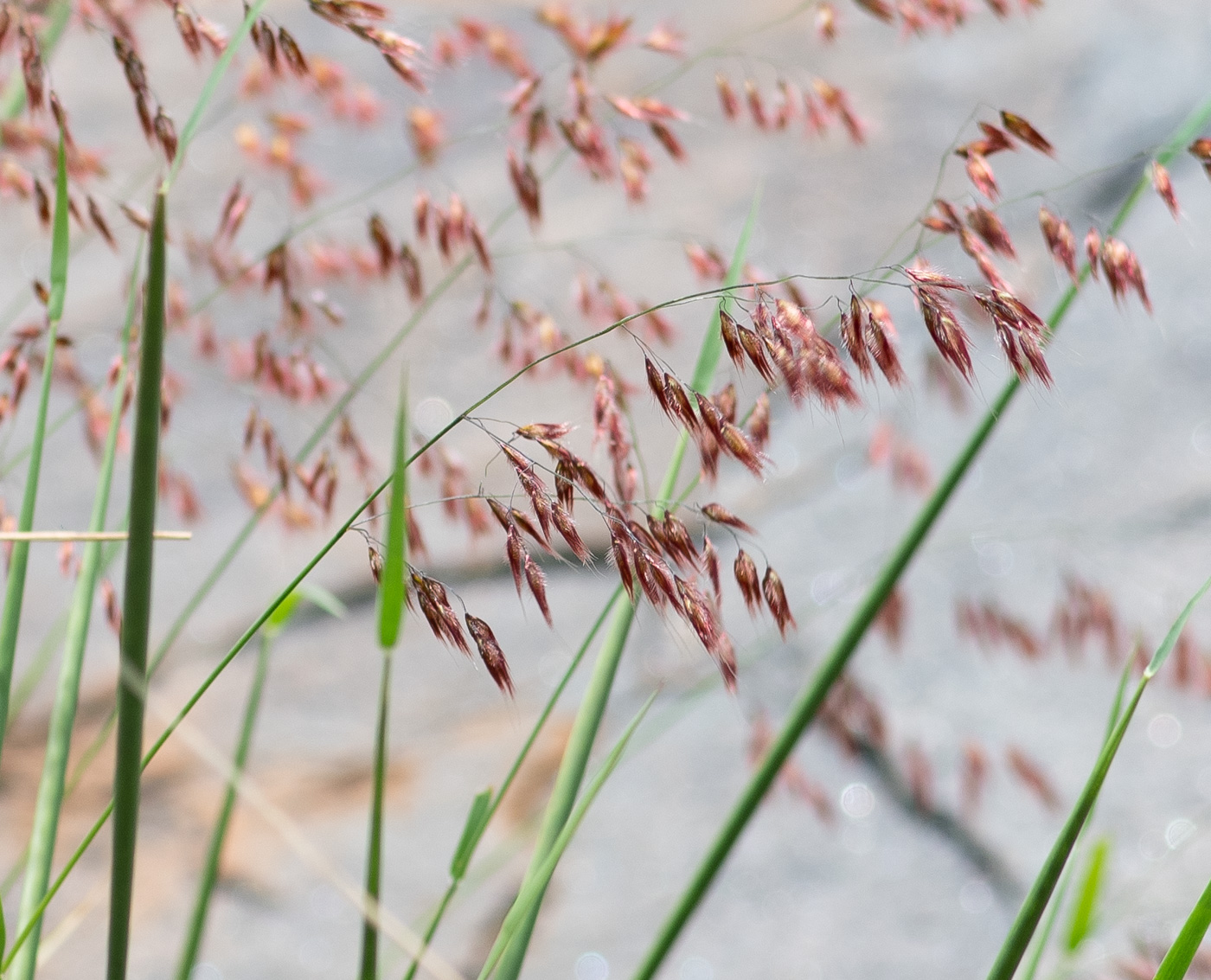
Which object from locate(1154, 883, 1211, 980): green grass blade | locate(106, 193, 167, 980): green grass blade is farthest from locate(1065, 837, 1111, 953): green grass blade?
locate(106, 193, 167, 980): green grass blade

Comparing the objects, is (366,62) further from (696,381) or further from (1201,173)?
(696,381)

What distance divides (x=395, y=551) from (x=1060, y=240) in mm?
408

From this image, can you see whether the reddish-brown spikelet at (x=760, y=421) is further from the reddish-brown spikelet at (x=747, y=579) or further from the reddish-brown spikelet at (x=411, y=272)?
the reddish-brown spikelet at (x=411, y=272)

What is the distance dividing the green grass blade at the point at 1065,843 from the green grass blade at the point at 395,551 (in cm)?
27

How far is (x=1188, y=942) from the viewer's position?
16.1 inches

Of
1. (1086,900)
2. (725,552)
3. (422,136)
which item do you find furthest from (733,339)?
(725,552)

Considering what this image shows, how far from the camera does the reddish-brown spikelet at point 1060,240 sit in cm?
54

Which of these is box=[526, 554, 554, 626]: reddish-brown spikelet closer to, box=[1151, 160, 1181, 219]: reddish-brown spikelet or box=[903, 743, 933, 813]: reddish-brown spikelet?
box=[1151, 160, 1181, 219]: reddish-brown spikelet

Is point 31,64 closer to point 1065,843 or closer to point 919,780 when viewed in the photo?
point 1065,843

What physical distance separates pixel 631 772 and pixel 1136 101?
150 cm

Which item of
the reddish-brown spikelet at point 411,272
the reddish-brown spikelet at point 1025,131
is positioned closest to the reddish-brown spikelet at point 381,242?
the reddish-brown spikelet at point 411,272

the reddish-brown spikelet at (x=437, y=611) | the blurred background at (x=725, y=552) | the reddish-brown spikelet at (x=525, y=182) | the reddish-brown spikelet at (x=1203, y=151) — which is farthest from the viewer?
the blurred background at (x=725, y=552)

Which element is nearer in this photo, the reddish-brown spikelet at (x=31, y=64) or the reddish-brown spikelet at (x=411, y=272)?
the reddish-brown spikelet at (x=31, y=64)

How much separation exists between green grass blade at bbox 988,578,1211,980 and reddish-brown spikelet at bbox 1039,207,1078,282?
0.63 feet
